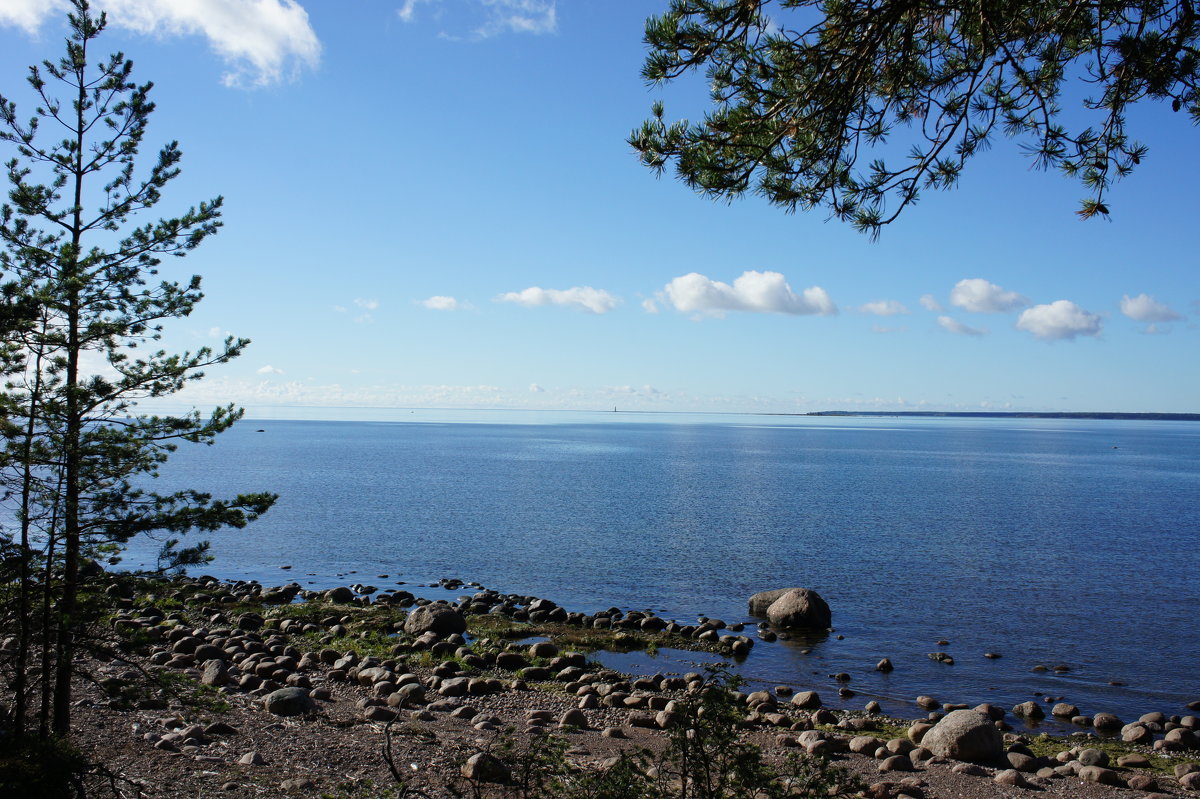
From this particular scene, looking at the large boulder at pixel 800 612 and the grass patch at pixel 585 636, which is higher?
the large boulder at pixel 800 612

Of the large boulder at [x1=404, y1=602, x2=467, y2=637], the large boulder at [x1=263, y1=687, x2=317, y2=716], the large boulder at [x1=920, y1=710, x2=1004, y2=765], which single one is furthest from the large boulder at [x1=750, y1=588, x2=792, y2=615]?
the large boulder at [x1=263, y1=687, x2=317, y2=716]

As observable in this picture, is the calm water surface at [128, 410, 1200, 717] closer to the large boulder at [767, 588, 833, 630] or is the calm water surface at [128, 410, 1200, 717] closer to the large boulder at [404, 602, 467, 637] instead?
the large boulder at [767, 588, 833, 630]

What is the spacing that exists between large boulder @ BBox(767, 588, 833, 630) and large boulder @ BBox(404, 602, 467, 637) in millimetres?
9307

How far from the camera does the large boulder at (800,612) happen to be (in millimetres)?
24406

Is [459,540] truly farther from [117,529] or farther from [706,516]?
[117,529]

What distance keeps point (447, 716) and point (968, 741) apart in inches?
349

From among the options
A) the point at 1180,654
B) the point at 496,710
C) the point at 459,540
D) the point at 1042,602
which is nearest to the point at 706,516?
the point at 459,540

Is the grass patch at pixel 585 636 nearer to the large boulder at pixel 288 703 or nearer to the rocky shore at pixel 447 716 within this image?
the rocky shore at pixel 447 716

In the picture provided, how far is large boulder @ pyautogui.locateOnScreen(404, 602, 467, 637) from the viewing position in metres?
22.6

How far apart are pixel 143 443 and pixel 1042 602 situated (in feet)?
96.0

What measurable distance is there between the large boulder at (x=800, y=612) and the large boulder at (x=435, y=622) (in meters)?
9.31

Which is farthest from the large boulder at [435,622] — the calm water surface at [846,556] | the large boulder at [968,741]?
the large boulder at [968,741]

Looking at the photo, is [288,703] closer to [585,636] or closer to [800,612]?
[585,636]

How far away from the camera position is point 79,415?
872 centimetres
